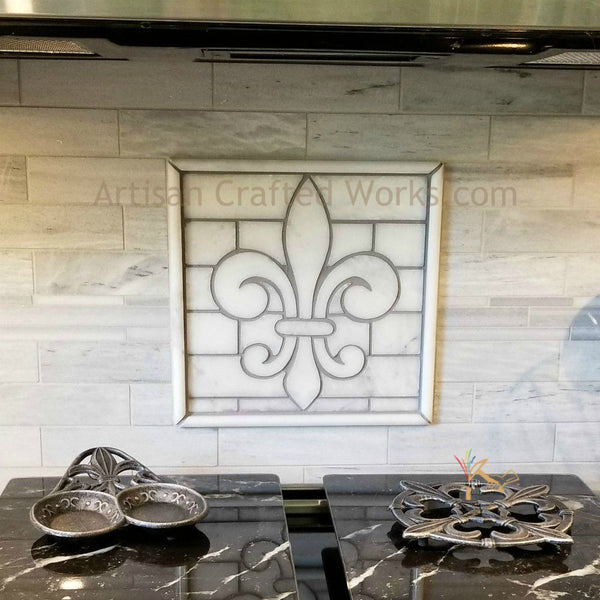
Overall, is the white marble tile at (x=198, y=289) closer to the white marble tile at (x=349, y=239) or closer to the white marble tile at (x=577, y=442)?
the white marble tile at (x=349, y=239)

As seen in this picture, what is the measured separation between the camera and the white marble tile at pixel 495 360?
4.37 feet

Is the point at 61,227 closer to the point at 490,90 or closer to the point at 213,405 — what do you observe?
the point at 213,405

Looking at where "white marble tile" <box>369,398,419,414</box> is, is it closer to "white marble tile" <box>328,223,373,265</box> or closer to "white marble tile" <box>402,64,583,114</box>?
"white marble tile" <box>328,223,373,265</box>

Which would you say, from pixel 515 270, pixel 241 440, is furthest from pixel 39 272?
pixel 515 270

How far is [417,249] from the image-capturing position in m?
1.29

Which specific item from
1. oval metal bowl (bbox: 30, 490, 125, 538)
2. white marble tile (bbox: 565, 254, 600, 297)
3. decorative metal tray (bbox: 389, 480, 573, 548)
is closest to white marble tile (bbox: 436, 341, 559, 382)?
white marble tile (bbox: 565, 254, 600, 297)

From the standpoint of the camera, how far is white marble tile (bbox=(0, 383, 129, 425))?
130 centimetres

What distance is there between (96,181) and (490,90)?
2.32 feet

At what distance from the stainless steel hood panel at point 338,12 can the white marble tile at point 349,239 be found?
0.48 meters

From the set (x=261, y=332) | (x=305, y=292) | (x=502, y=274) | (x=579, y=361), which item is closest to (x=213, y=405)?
(x=261, y=332)

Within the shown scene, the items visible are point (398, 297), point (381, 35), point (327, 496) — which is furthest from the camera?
point (398, 297)

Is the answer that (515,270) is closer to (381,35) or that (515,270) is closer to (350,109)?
(350,109)

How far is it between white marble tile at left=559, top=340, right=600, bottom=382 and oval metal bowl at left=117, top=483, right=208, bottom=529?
718 millimetres

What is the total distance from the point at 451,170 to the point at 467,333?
0.30 metres
